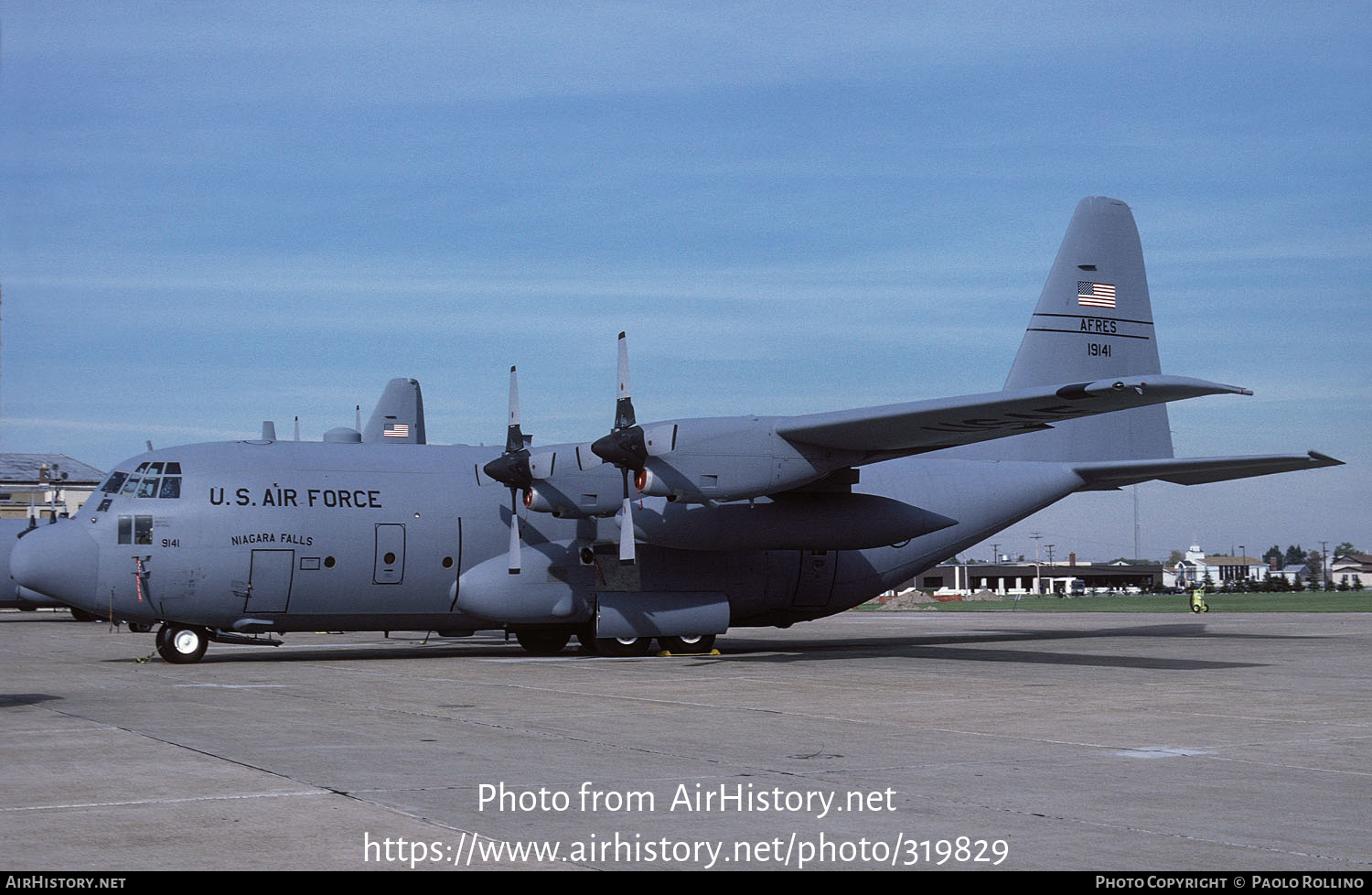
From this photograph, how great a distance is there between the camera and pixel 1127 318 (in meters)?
30.2

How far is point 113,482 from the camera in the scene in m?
23.9

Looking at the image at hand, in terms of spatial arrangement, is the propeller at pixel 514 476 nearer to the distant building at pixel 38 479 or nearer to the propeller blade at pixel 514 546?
the propeller blade at pixel 514 546

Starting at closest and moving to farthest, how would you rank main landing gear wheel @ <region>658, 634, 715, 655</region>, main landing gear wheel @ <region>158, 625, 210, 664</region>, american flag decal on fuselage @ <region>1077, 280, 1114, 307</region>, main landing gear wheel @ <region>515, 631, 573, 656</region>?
main landing gear wheel @ <region>158, 625, 210, 664</region>, main landing gear wheel @ <region>658, 634, 715, 655</region>, main landing gear wheel @ <region>515, 631, 573, 656</region>, american flag decal on fuselage @ <region>1077, 280, 1114, 307</region>

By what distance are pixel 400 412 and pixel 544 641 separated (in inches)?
418

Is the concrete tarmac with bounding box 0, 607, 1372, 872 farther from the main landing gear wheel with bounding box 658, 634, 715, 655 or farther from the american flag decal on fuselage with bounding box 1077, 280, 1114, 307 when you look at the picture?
the american flag decal on fuselage with bounding box 1077, 280, 1114, 307

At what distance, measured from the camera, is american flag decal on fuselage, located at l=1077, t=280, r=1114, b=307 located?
97.7 feet

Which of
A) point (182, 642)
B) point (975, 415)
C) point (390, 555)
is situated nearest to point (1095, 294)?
point (975, 415)

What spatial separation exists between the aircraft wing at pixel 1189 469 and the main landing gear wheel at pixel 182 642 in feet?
59.2

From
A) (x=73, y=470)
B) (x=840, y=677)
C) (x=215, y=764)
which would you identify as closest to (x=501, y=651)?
(x=840, y=677)

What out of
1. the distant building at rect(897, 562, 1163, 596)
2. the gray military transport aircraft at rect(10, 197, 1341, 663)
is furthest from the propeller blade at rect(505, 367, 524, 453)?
the distant building at rect(897, 562, 1163, 596)

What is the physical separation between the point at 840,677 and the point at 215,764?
11.4 metres

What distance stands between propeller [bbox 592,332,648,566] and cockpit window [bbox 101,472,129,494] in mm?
8392

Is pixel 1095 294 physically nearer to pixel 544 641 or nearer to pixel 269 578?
pixel 544 641

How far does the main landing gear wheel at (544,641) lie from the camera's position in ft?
89.7
